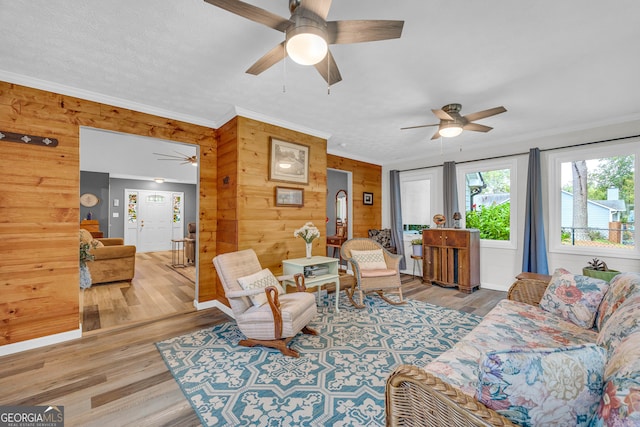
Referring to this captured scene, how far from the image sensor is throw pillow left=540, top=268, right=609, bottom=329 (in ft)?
6.92

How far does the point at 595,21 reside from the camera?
6.28 ft

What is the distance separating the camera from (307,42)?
5.16 feet

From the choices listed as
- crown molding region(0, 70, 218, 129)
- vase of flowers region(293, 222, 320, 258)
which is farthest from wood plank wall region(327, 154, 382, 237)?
crown molding region(0, 70, 218, 129)

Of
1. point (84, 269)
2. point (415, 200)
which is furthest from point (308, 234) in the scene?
point (415, 200)

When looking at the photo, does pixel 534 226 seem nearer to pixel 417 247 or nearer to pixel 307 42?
pixel 417 247

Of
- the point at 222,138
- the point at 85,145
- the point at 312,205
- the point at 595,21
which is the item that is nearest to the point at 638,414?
the point at 595,21

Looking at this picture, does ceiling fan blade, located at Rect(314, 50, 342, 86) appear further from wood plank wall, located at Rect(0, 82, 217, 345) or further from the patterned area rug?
wood plank wall, located at Rect(0, 82, 217, 345)

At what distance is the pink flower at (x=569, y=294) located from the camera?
7.27 ft

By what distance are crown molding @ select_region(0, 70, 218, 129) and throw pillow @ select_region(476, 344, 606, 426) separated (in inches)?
160

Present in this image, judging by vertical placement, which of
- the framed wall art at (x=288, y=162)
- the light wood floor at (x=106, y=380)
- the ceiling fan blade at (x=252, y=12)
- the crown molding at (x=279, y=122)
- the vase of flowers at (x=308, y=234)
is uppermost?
the crown molding at (x=279, y=122)

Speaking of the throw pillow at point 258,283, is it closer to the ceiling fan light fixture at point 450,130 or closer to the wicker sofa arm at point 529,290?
the wicker sofa arm at point 529,290

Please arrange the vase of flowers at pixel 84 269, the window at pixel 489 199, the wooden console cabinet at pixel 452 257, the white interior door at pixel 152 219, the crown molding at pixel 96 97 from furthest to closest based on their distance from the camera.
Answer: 1. the white interior door at pixel 152 219
2. the window at pixel 489 199
3. the wooden console cabinet at pixel 452 257
4. the vase of flowers at pixel 84 269
5. the crown molding at pixel 96 97

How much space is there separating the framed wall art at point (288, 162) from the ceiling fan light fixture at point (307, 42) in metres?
2.24

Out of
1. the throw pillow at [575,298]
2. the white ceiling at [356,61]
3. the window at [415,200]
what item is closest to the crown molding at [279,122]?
the white ceiling at [356,61]
